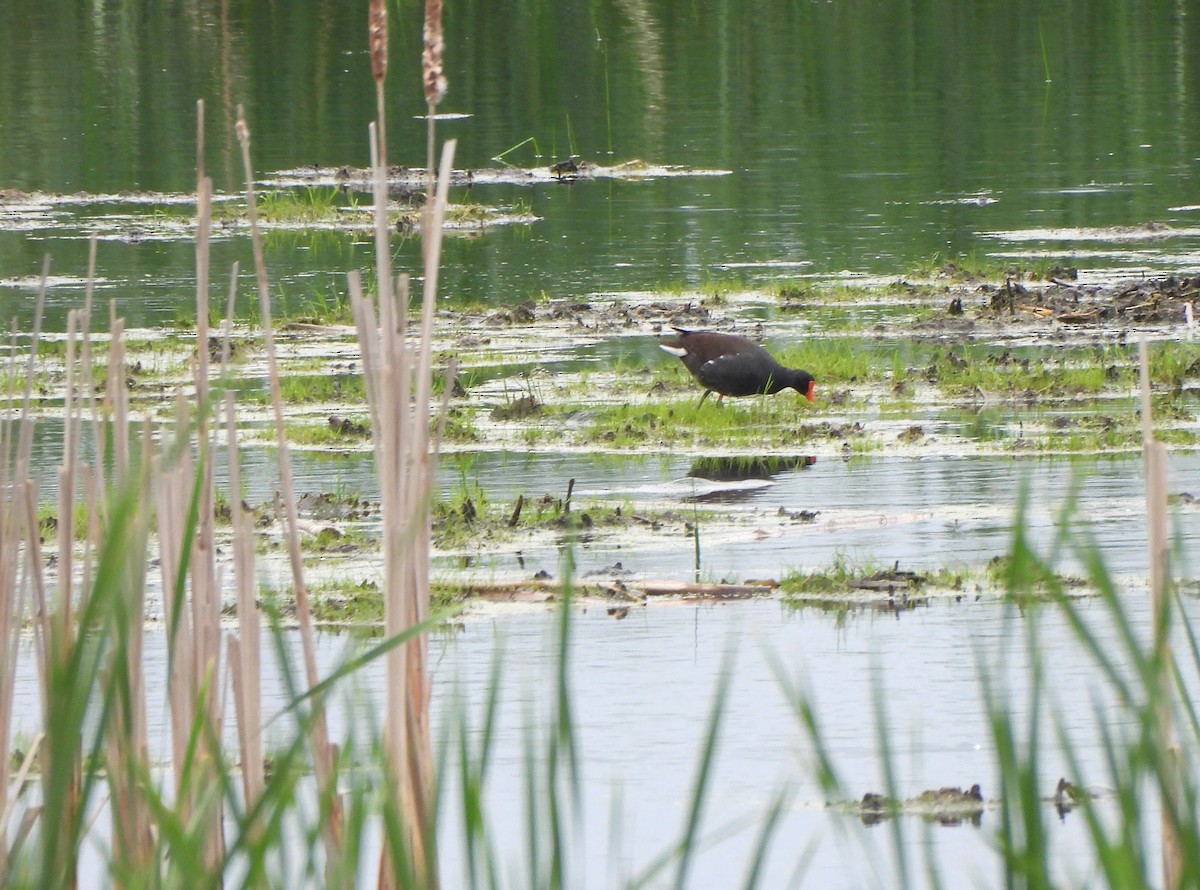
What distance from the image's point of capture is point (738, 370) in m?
11.0

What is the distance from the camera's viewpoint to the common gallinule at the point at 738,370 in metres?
11.0

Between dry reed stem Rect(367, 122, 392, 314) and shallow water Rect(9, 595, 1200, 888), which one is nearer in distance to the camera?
dry reed stem Rect(367, 122, 392, 314)

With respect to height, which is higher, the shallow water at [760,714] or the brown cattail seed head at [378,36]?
the brown cattail seed head at [378,36]

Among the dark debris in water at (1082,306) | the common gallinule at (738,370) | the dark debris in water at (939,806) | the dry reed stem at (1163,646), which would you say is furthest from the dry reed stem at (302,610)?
the dark debris in water at (1082,306)

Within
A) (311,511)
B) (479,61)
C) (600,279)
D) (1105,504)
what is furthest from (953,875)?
(479,61)

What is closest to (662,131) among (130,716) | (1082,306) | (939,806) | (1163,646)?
(1082,306)

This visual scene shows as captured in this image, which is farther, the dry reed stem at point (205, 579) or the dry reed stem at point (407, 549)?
the dry reed stem at point (205, 579)

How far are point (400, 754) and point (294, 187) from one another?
62.2ft

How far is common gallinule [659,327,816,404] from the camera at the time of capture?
35.9ft

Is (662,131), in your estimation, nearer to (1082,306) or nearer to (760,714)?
(1082,306)

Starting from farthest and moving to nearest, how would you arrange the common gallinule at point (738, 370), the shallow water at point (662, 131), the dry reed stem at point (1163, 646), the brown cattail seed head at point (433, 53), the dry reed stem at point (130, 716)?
the shallow water at point (662, 131), the common gallinule at point (738, 370), the dry reed stem at point (130, 716), the brown cattail seed head at point (433, 53), the dry reed stem at point (1163, 646)

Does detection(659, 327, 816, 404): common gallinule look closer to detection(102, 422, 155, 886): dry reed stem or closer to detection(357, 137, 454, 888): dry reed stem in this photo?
detection(102, 422, 155, 886): dry reed stem

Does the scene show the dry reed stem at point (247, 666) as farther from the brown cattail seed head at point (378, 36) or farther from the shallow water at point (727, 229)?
the brown cattail seed head at point (378, 36)

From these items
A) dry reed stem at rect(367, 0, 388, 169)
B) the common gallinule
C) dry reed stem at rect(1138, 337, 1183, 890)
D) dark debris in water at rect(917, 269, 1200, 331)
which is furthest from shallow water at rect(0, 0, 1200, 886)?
dry reed stem at rect(367, 0, 388, 169)
